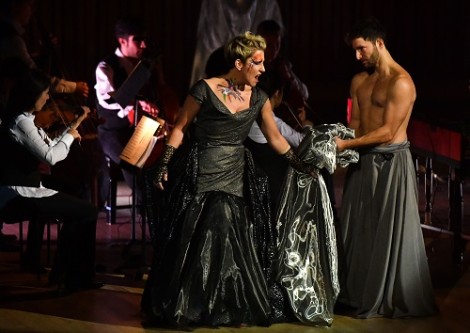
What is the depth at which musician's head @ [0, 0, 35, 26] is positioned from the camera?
23.9 feet

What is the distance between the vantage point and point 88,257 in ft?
20.4

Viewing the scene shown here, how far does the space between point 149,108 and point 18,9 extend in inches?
45.5

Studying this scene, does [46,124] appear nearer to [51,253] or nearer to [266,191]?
[51,253]

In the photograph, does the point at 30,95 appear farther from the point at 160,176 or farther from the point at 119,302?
the point at 119,302

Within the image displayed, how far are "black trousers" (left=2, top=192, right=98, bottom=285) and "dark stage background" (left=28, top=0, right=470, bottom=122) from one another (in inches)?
162

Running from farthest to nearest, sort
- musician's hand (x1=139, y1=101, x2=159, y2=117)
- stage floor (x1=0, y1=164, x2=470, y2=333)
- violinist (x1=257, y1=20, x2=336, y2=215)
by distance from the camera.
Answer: musician's hand (x1=139, y1=101, x2=159, y2=117), violinist (x1=257, y1=20, x2=336, y2=215), stage floor (x1=0, y1=164, x2=470, y2=333)

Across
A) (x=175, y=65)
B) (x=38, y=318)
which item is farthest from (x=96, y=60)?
(x=38, y=318)

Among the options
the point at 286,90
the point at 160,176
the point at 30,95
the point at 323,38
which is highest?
the point at 323,38

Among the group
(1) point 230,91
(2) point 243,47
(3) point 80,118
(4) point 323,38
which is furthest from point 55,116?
(4) point 323,38

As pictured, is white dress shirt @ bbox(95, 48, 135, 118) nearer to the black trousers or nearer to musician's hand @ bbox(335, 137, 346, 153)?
the black trousers

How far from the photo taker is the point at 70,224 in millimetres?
6105

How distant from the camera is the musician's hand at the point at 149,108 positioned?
23.4 feet

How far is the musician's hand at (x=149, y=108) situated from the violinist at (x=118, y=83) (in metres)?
0.31

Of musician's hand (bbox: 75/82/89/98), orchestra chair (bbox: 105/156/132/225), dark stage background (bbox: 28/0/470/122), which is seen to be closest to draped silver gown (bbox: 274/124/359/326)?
musician's hand (bbox: 75/82/89/98)
